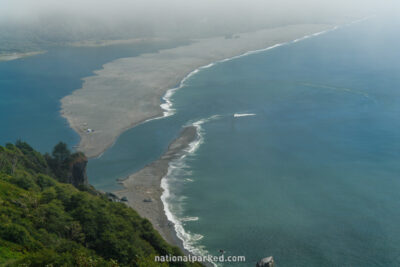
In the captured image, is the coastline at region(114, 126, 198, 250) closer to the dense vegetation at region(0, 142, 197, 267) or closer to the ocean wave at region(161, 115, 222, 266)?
the ocean wave at region(161, 115, 222, 266)

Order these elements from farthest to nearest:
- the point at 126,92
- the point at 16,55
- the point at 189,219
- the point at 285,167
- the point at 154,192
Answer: the point at 16,55 < the point at 126,92 < the point at 285,167 < the point at 154,192 < the point at 189,219

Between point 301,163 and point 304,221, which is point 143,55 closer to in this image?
point 301,163

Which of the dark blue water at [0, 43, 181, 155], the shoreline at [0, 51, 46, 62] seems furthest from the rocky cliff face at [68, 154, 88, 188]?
the shoreline at [0, 51, 46, 62]

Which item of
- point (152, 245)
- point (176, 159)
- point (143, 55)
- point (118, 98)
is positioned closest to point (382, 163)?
point (176, 159)

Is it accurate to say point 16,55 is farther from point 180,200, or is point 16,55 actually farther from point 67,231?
point 67,231

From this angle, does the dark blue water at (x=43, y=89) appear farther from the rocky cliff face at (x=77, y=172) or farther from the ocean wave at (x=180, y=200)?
the ocean wave at (x=180, y=200)

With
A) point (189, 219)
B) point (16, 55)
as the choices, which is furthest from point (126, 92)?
point (16, 55)
